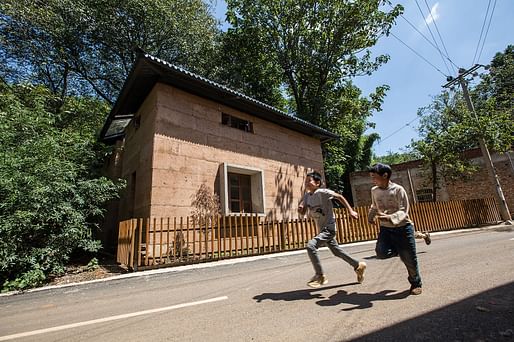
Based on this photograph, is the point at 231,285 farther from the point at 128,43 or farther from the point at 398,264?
the point at 128,43

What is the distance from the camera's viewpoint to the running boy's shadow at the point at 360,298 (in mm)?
2921

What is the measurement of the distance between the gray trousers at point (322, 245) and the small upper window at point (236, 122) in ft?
24.0

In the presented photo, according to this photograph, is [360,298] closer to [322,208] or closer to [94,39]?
[322,208]

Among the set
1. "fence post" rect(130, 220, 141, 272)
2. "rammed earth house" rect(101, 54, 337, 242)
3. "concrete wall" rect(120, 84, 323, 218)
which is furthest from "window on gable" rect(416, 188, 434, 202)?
"fence post" rect(130, 220, 141, 272)

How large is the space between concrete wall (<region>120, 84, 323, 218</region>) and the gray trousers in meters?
5.17

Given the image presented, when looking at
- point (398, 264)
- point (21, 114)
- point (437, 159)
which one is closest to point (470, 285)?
point (398, 264)

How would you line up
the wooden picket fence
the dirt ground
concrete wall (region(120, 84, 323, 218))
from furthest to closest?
concrete wall (region(120, 84, 323, 218)), the wooden picket fence, the dirt ground

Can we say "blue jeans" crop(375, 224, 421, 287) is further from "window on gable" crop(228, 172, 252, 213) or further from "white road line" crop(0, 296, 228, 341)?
"window on gable" crop(228, 172, 252, 213)

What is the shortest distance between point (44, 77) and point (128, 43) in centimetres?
541

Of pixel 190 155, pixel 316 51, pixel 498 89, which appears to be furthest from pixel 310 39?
pixel 498 89

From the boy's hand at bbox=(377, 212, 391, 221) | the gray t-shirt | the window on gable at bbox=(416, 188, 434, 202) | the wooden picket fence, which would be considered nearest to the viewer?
the boy's hand at bbox=(377, 212, 391, 221)

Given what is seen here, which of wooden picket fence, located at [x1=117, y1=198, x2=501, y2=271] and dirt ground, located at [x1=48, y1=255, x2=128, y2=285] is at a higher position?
wooden picket fence, located at [x1=117, y1=198, x2=501, y2=271]

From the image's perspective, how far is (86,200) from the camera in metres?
7.34

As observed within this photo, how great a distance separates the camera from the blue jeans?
313cm
